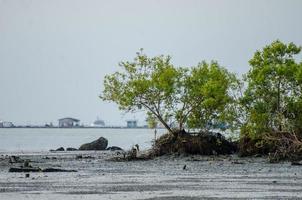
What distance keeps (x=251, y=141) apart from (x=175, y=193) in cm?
2777

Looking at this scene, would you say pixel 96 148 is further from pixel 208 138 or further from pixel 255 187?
pixel 255 187

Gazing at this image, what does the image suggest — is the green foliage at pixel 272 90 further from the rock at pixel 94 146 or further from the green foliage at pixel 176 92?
the rock at pixel 94 146

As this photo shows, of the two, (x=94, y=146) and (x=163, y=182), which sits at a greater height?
(x=94, y=146)

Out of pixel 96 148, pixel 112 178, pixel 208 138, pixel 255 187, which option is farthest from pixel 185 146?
pixel 96 148

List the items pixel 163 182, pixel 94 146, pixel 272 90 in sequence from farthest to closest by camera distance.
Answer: pixel 94 146 → pixel 272 90 → pixel 163 182

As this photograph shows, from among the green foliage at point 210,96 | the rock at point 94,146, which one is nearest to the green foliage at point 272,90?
the green foliage at point 210,96

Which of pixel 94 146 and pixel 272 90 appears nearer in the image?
pixel 272 90

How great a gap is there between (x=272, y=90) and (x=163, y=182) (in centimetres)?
2276

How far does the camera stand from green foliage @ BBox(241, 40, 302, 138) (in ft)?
177

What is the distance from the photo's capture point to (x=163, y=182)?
33.9m

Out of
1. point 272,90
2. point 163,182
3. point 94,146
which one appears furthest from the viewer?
point 94,146

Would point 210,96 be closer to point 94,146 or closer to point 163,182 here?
point 163,182

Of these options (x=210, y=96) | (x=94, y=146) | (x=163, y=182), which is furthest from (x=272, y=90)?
(x=94, y=146)

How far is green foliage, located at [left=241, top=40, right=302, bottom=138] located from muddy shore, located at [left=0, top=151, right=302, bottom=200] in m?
5.79
